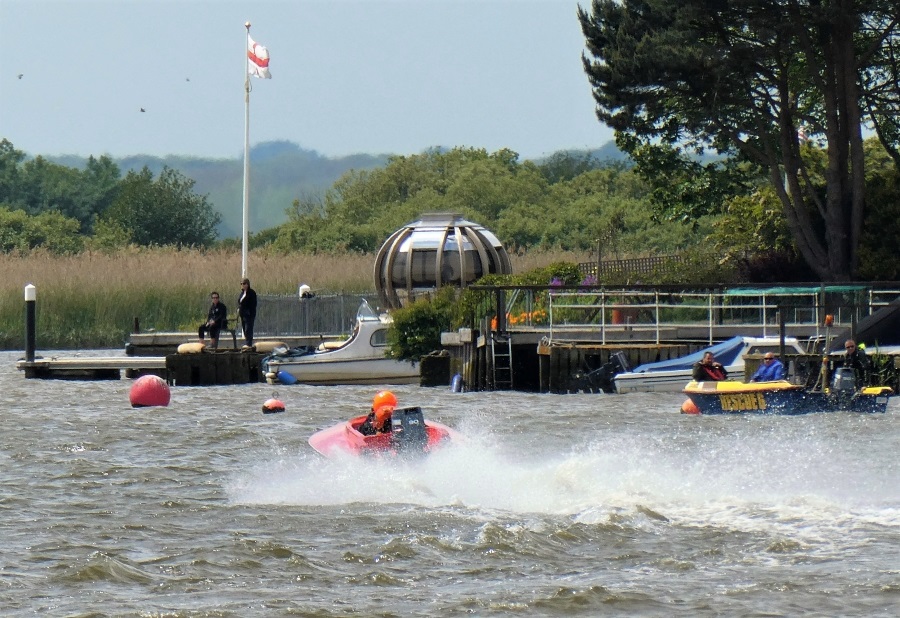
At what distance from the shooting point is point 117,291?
168 ft

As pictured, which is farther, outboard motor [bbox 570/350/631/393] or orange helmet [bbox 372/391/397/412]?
outboard motor [bbox 570/350/631/393]

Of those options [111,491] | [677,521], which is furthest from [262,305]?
[677,521]

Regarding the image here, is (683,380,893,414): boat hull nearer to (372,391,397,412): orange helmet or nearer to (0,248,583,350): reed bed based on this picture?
(372,391,397,412): orange helmet

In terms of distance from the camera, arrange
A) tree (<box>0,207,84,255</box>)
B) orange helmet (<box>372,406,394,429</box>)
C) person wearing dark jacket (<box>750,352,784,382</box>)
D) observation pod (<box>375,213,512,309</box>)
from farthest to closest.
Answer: tree (<box>0,207,84,255</box>) < observation pod (<box>375,213,512,309</box>) < person wearing dark jacket (<box>750,352,784,382</box>) < orange helmet (<box>372,406,394,429</box>)

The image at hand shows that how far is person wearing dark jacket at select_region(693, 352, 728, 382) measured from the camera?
2662 centimetres

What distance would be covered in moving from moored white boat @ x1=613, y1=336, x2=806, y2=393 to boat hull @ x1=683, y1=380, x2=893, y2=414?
3.84 meters

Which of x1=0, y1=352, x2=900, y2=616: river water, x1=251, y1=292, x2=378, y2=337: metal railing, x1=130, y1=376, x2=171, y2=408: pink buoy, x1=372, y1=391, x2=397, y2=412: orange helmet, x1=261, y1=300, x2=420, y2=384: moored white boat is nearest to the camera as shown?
x1=0, y1=352, x2=900, y2=616: river water

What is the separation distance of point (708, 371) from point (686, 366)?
3959 mm

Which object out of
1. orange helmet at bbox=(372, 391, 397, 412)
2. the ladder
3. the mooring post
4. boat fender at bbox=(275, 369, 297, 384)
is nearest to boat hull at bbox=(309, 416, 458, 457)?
orange helmet at bbox=(372, 391, 397, 412)

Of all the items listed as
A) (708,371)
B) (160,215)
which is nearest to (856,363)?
(708,371)

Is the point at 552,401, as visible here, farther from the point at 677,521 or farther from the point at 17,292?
the point at 17,292

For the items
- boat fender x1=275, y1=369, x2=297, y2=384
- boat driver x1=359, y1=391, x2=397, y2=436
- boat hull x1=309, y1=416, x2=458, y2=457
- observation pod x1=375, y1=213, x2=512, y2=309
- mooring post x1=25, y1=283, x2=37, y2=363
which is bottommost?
boat fender x1=275, y1=369, x2=297, y2=384

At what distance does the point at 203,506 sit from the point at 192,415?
11.0 meters

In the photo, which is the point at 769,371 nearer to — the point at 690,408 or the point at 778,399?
the point at 778,399
